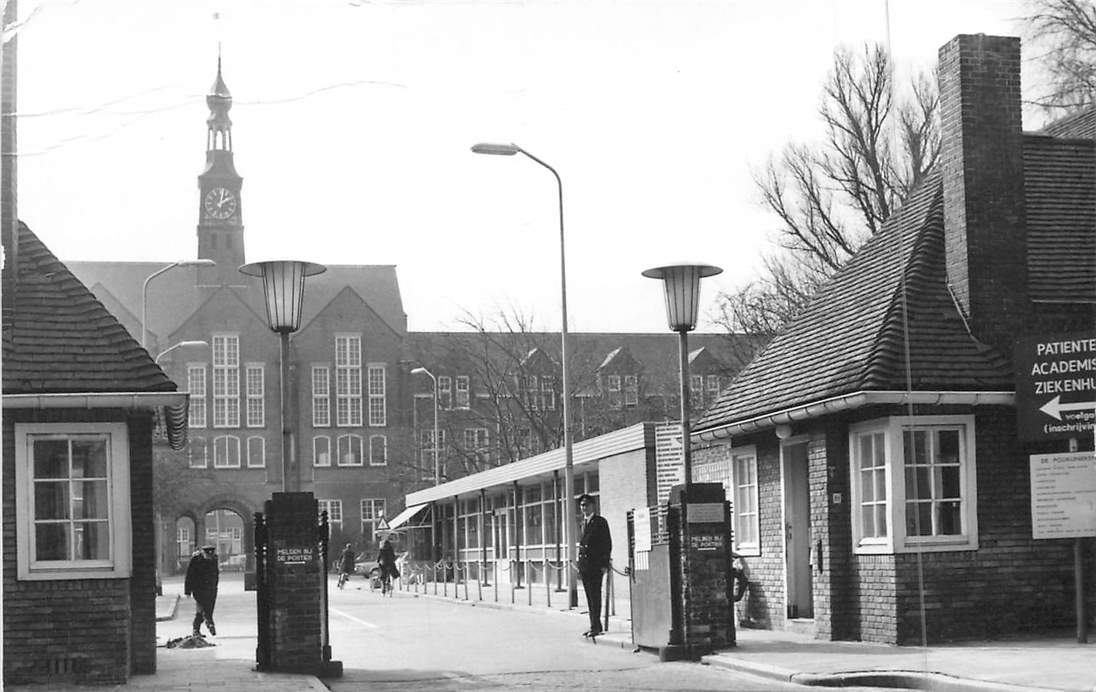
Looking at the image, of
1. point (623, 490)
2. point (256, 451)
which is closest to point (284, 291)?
point (623, 490)

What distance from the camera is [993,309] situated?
683 inches

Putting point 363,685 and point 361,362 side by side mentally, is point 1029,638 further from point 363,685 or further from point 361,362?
point 361,362

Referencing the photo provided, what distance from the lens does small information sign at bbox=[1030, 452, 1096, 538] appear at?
1491 cm

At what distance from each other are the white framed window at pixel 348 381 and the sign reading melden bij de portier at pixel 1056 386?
7936 cm

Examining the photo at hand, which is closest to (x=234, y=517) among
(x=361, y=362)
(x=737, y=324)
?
(x=361, y=362)

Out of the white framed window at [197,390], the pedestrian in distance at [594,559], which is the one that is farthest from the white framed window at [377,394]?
the pedestrian in distance at [594,559]

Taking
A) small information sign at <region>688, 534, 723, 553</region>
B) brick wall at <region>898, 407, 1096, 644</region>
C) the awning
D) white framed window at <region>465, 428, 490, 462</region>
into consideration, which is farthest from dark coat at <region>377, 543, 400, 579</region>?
brick wall at <region>898, 407, 1096, 644</region>

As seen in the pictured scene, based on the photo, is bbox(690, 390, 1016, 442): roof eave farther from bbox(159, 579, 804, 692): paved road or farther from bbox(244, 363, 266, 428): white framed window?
bbox(244, 363, 266, 428): white framed window

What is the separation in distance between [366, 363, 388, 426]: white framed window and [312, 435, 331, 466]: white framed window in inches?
125

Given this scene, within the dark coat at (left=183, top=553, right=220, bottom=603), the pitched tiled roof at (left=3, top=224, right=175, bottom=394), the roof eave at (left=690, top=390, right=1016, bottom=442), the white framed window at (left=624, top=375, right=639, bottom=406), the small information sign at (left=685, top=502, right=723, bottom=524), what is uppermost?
the white framed window at (left=624, top=375, right=639, bottom=406)

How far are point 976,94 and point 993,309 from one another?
2.66 meters

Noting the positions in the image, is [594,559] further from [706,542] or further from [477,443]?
[477,443]

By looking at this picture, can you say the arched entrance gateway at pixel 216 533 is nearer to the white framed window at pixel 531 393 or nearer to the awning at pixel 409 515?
the awning at pixel 409 515

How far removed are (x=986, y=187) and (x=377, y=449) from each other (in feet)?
263
